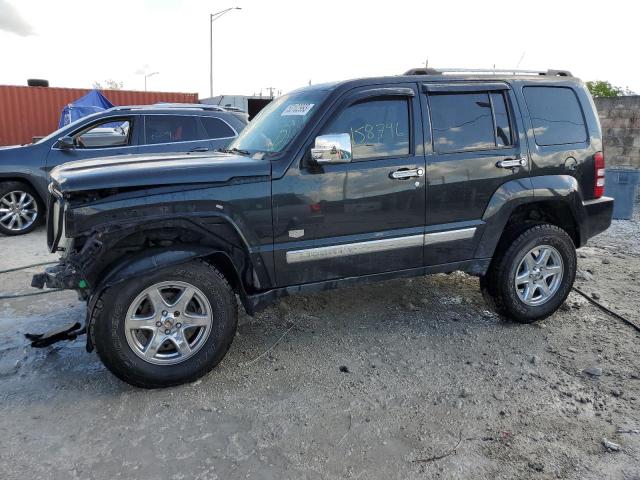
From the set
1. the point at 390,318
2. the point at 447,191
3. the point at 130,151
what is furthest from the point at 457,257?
the point at 130,151

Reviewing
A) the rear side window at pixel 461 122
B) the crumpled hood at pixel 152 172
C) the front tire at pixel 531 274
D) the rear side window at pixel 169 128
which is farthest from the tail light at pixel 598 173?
the rear side window at pixel 169 128

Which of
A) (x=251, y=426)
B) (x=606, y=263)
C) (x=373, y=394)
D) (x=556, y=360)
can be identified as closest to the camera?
(x=251, y=426)

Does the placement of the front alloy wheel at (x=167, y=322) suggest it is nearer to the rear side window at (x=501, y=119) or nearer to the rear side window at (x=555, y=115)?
the rear side window at (x=501, y=119)

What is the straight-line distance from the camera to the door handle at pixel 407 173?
11.9 ft

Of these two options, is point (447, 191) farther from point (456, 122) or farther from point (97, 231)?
point (97, 231)

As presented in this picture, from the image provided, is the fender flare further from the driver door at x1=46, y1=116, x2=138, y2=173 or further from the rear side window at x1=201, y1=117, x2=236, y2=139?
the driver door at x1=46, y1=116, x2=138, y2=173

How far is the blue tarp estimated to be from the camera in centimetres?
1587

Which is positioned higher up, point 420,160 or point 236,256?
point 420,160

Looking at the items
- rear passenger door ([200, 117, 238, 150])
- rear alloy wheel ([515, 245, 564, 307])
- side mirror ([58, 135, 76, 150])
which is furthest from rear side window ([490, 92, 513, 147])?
side mirror ([58, 135, 76, 150])

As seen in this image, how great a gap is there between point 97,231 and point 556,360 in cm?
326

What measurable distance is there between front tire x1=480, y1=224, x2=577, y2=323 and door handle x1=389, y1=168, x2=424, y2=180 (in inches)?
42.1

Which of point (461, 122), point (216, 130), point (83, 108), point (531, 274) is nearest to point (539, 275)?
point (531, 274)

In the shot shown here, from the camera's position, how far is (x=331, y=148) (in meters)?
3.30

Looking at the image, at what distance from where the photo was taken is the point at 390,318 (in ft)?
14.5
